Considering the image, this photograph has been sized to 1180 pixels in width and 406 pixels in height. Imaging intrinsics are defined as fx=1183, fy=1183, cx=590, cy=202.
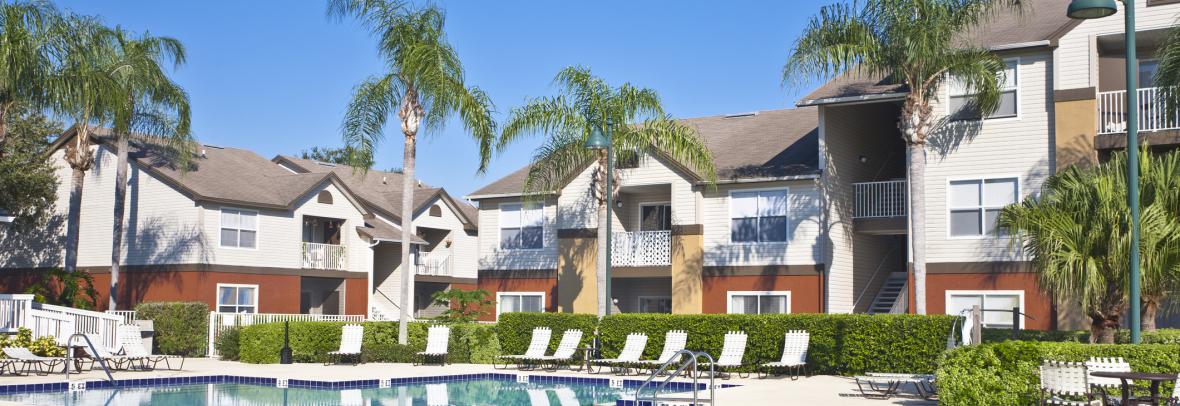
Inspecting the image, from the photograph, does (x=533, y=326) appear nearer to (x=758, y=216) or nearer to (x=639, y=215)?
(x=758, y=216)

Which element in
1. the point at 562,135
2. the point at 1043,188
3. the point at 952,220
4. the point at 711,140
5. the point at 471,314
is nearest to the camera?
the point at 1043,188

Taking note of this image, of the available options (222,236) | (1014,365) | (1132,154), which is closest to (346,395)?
(1014,365)

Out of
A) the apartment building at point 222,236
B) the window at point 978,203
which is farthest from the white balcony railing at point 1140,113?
the apartment building at point 222,236

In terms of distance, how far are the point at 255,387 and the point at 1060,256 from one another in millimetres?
14356

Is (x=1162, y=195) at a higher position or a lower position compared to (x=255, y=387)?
higher

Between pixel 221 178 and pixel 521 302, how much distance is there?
1216cm

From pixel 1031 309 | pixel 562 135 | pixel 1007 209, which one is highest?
pixel 562 135

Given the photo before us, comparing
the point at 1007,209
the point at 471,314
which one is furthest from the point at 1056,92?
the point at 471,314

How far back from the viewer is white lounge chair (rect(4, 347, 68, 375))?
22.4 meters

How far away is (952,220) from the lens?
87.8ft

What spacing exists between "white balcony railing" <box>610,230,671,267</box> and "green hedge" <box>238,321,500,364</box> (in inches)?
222

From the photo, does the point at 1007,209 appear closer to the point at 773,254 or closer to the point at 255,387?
the point at 773,254

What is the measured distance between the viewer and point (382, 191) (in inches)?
1984

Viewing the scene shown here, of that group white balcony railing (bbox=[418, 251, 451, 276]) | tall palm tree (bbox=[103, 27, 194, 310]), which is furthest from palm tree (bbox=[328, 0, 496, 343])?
white balcony railing (bbox=[418, 251, 451, 276])
